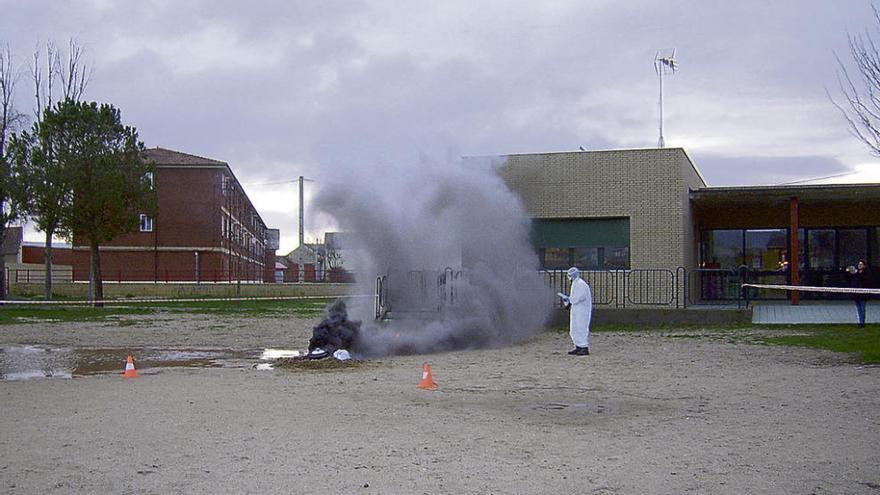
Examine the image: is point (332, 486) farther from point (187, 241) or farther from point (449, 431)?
point (187, 241)

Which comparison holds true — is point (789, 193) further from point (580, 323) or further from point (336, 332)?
point (336, 332)

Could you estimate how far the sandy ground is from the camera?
276 inches

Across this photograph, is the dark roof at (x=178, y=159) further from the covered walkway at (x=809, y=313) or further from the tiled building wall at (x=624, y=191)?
the covered walkway at (x=809, y=313)

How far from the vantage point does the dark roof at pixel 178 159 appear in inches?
2377

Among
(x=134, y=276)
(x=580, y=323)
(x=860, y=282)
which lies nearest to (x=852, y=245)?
(x=860, y=282)

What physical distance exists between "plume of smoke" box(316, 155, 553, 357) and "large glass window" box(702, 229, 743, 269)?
1223 cm

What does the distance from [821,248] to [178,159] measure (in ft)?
152

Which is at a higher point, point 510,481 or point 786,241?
point 786,241

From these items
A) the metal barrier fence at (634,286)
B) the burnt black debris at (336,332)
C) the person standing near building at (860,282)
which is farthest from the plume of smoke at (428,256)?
the person standing near building at (860,282)

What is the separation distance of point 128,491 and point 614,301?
61.2 feet

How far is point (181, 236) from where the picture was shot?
194ft

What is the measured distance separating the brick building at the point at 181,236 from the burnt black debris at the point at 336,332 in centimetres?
4035

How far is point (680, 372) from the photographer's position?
46.6 feet

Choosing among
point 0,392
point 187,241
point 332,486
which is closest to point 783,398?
point 332,486
